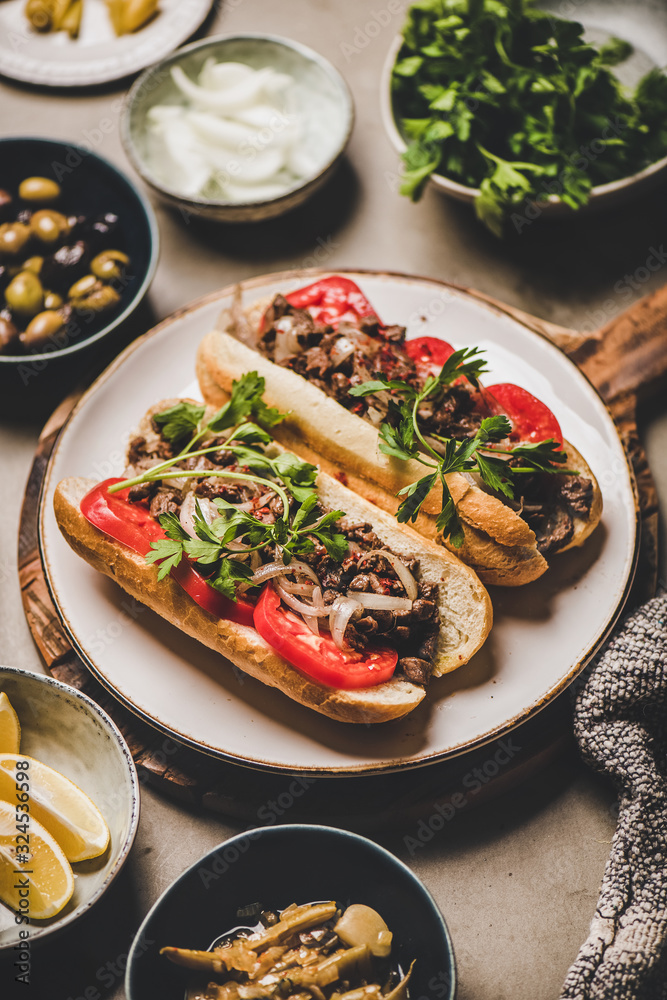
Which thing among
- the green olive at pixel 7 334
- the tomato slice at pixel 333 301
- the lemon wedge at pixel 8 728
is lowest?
the lemon wedge at pixel 8 728

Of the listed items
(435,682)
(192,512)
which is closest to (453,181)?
(192,512)

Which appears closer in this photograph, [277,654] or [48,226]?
[277,654]

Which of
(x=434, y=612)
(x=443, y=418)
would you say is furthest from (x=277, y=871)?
(x=443, y=418)

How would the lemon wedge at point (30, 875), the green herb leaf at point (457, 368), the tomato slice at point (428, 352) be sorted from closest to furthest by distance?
the lemon wedge at point (30, 875) → the green herb leaf at point (457, 368) → the tomato slice at point (428, 352)

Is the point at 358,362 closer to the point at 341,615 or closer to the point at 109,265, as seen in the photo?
the point at 341,615

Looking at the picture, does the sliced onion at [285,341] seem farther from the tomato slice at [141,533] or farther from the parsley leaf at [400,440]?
the tomato slice at [141,533]

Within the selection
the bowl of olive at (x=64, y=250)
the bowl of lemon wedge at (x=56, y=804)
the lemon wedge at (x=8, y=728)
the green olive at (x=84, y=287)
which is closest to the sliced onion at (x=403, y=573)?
the bowl of lemon wedge at (x=56, y=804)
